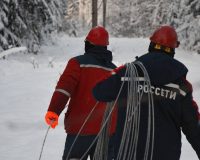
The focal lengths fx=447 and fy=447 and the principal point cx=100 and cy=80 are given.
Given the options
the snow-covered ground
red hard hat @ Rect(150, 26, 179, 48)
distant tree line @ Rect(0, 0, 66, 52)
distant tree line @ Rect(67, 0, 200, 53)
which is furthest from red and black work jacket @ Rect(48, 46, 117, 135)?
distant tree line @ Rect(67, 0, 200, 53)

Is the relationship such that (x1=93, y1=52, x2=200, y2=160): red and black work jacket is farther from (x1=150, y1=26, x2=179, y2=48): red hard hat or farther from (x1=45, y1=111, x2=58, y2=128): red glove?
(x1=45, y1=111, x2=58, y2=128): red glove

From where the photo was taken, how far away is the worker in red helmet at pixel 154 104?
137 inches

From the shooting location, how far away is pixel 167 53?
12.0ft

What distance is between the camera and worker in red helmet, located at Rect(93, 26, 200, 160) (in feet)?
11.4

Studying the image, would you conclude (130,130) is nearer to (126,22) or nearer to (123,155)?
(123,155)

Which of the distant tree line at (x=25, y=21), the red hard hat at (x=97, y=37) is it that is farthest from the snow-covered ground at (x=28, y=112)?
the red hard hat at (x=97, y=37)

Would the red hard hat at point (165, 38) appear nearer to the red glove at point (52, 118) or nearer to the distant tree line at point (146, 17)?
the red glove at point (52, 118)

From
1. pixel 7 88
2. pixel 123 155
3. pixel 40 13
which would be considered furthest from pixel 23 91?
pixel 40 13

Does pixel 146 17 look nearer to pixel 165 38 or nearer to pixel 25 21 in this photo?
pixel 25 21

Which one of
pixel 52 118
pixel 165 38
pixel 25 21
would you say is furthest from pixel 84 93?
pixel 25 21

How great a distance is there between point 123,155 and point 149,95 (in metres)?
0.55

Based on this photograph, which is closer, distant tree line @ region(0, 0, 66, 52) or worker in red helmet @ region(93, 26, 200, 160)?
worker in red helmet @ region(93, 26, 200, 160)

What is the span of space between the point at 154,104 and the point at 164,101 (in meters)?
0.08

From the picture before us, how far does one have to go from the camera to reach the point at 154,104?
11.4ft
